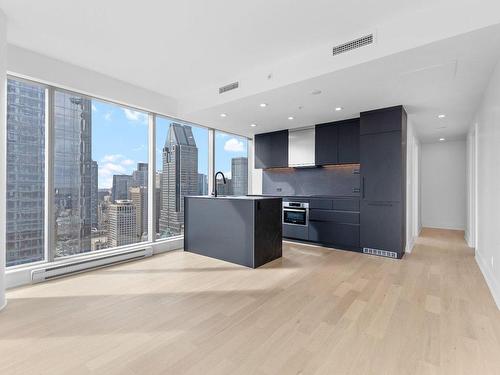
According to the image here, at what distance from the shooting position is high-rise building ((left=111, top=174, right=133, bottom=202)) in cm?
400

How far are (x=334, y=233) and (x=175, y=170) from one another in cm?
321

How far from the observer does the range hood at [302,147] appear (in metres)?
5.38

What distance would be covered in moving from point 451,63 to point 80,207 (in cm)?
481

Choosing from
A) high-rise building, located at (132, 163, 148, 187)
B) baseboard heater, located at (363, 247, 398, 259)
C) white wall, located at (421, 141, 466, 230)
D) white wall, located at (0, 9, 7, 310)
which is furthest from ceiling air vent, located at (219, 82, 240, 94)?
white wall, located at (421, 141, 466, 230)

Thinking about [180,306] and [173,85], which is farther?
[173,85]

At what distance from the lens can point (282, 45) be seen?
2.86m

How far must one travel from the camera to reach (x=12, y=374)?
1.54 metres

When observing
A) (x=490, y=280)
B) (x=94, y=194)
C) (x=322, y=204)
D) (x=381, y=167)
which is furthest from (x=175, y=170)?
(x=490, y=280)

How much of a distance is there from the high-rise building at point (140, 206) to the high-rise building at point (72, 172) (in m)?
0.68

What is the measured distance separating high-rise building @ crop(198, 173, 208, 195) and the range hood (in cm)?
189

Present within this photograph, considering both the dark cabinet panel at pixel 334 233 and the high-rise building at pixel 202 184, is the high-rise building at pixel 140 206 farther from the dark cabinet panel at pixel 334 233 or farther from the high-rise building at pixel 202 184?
the dark cabinet panel at pixel 334 233

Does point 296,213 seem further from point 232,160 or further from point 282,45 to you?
point 282,45

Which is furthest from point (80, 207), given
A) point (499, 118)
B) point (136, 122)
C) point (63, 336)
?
point (499, 118)

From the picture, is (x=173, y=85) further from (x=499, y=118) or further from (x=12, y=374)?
(x=499, y=118)
